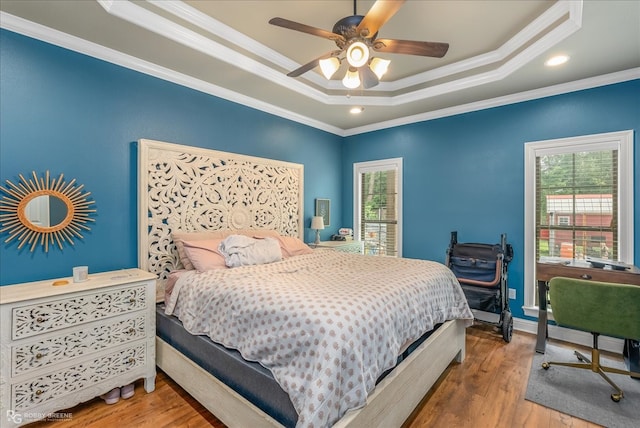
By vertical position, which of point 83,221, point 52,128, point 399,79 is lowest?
point 83,221

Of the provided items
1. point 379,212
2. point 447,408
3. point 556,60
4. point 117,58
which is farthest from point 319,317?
point 379,212

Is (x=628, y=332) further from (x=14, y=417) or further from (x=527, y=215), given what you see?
(x=14, y=417)

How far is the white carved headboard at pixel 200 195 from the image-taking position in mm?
2680

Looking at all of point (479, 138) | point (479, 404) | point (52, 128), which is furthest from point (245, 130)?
point (479, 404)

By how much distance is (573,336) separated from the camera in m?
3.07

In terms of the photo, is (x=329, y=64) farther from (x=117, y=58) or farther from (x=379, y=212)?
(x=379, y=212)

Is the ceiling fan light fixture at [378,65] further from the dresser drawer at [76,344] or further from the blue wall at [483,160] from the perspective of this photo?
the dresser drawer at [76,344]

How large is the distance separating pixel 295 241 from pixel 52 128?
237cm

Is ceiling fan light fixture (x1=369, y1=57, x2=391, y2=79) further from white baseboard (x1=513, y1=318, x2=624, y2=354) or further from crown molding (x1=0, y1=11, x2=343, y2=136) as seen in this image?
white baseboard (x1=513, y1=318, x2=624, y2=354)

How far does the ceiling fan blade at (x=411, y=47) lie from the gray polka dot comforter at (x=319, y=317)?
1.61 meters

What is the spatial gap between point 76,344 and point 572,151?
15.7 ft

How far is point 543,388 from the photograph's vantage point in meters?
2.24

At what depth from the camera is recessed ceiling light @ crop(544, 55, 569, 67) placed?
8.46 feet

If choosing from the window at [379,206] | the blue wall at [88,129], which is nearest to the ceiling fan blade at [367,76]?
the blue wall at [88,129]
